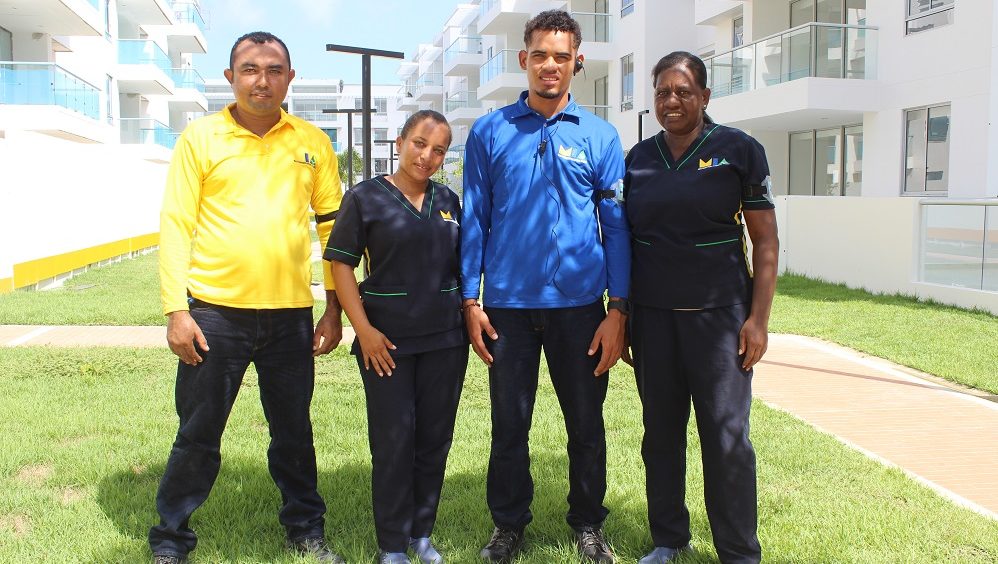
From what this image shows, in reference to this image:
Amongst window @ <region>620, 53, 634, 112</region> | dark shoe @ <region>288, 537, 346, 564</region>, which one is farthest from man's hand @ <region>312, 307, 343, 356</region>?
window @ <region>620, 53, 634, 112</region>

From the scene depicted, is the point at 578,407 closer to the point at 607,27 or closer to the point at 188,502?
the point at 188,502

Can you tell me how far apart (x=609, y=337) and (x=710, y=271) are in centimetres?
48

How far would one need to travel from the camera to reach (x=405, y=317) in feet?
12.0

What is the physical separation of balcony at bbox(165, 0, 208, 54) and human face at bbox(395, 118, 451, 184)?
4253 centimetres

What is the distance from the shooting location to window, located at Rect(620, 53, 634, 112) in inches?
1173

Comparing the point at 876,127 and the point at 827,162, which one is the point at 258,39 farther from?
the point at 827,162

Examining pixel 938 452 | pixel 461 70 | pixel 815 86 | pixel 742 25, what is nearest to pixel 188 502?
pixel 938 452

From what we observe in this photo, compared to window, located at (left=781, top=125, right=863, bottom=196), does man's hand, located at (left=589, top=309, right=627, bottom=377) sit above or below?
below

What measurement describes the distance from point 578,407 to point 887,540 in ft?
5.23

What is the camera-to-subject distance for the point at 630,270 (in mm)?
3729

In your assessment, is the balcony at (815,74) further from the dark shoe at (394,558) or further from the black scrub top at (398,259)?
the dark shoe at (394,558)

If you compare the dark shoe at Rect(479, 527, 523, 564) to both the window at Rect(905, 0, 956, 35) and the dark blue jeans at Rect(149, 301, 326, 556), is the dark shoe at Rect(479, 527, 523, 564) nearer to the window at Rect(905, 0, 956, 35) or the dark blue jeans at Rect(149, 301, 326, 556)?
the dark blue jeans at Rect(149, 301, 326, 556)

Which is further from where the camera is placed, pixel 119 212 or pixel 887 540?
pixel 119 212

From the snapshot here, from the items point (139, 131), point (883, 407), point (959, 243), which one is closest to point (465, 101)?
point (139, 131)
